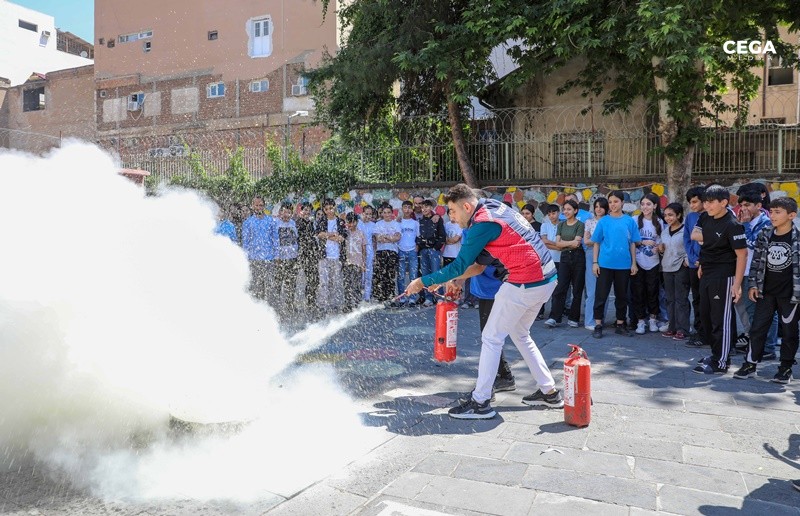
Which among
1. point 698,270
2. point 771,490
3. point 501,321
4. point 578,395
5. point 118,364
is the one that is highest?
point 698,270

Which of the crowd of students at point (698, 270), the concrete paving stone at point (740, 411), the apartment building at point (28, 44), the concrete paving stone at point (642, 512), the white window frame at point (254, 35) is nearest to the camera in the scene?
the concrete paving stone at point (642, 512)

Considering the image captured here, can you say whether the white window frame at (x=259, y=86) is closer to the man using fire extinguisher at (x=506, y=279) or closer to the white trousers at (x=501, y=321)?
the man using fire extinguisher at (x=506, y=279)

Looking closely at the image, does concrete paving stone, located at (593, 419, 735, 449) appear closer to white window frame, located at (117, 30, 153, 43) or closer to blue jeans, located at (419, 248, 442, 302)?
blue jeans, located at (419, 248, 442, 302)

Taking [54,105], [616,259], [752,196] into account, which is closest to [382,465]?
[616,259]

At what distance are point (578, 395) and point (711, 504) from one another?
1451 mm

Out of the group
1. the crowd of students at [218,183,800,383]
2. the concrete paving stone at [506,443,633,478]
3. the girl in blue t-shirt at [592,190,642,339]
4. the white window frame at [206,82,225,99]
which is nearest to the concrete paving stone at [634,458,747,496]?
the concrete paving stone at [506,443,633,478]

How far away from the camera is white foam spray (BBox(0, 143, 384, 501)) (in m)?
4.29

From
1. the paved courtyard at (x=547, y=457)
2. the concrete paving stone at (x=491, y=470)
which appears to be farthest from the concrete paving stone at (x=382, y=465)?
the concrete paving stone at (x=491, y=470)

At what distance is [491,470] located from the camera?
416 centimetres

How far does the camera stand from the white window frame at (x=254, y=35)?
2948 centimetres

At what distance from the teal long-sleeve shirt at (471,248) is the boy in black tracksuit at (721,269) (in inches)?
118

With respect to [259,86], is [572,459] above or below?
below

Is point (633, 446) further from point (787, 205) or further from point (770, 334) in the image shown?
point (770, 334)

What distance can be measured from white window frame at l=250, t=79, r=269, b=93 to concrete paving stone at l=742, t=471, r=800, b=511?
2831 centimetres
